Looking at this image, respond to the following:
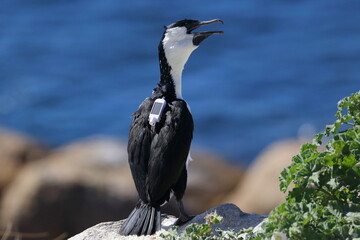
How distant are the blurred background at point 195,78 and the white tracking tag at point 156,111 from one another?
4.43m

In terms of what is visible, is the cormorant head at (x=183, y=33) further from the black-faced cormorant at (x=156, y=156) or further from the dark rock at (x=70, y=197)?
the dark rock at (x=70, y=197)

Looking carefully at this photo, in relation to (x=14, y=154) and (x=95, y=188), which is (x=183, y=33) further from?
(x=14, y=154)

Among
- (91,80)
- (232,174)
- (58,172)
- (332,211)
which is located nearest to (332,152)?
(332,211)

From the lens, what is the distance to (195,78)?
17.6m

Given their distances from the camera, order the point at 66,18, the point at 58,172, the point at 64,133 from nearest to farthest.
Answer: the point at 58,172 < the point at 64,133 < the point at 66,18

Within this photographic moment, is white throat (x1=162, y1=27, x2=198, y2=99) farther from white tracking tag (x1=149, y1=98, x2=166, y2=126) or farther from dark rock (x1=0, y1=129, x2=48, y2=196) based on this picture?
dark rock (x1=0, y1=129, x2=48, y2=196)

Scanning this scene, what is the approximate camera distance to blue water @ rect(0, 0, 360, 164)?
16.9 m

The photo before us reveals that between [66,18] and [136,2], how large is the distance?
5.72ft

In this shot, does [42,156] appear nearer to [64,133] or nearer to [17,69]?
[64,133]

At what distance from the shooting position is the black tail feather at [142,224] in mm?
6078

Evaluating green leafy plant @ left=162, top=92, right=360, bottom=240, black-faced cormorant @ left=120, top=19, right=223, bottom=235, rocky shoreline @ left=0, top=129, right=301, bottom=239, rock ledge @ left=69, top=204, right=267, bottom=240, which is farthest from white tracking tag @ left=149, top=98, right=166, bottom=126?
rocky shoreline @ left=0, top=129, right=301, bottom=239

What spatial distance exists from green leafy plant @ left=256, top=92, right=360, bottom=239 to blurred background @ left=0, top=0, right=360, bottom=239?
647 cm

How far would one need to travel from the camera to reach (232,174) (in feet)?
38.5

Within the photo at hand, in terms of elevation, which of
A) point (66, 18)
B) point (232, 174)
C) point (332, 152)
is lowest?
point (232, 174)
